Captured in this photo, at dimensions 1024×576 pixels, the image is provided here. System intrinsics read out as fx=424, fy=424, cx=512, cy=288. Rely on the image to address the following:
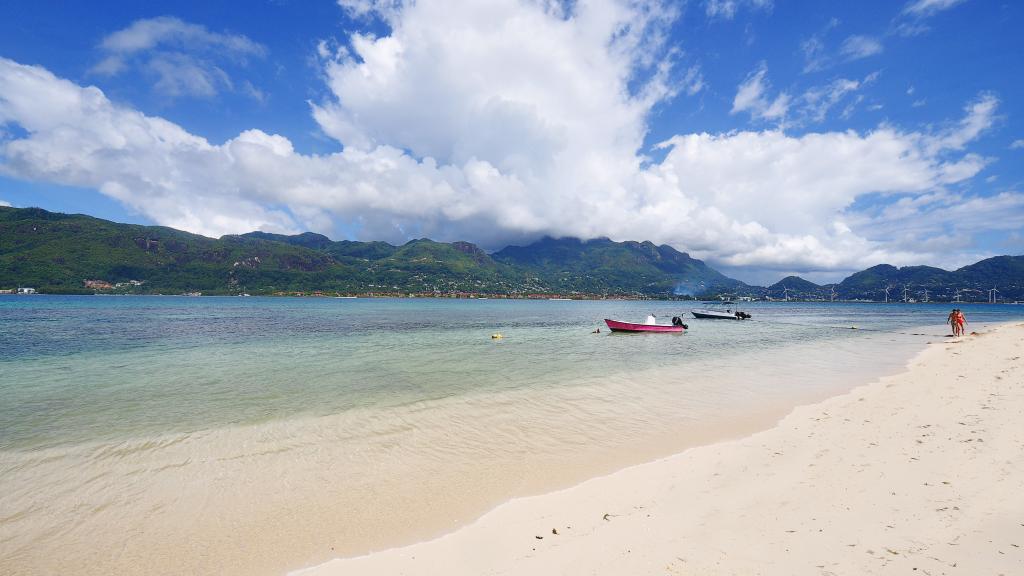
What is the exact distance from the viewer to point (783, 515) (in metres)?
6.73

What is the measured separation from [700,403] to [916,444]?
715cm

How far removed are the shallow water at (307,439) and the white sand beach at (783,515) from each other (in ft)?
4.01

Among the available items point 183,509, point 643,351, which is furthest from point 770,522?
point 643,351

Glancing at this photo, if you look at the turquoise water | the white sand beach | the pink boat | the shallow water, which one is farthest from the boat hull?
the white sand beach

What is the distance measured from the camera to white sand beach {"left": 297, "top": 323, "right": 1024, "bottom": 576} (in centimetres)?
539

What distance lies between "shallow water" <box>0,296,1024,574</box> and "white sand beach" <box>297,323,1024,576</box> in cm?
122

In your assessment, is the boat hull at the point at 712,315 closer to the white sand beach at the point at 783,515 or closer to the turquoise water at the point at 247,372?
the turquoise water at the point at 247,372

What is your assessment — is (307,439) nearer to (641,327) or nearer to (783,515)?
(783,515)

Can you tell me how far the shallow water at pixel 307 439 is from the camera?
736cm

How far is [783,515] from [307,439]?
1181cm

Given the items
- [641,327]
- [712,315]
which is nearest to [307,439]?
[641,327]

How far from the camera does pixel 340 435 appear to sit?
12812 mm

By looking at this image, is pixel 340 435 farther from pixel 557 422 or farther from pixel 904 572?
pixel 904 572

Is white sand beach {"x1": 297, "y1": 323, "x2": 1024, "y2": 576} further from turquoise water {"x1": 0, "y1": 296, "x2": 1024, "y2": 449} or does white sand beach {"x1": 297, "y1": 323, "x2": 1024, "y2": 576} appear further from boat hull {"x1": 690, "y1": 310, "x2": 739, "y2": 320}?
boat hull {"x1": 690, "y1": 310, "x2": 739, "y2": 320}
